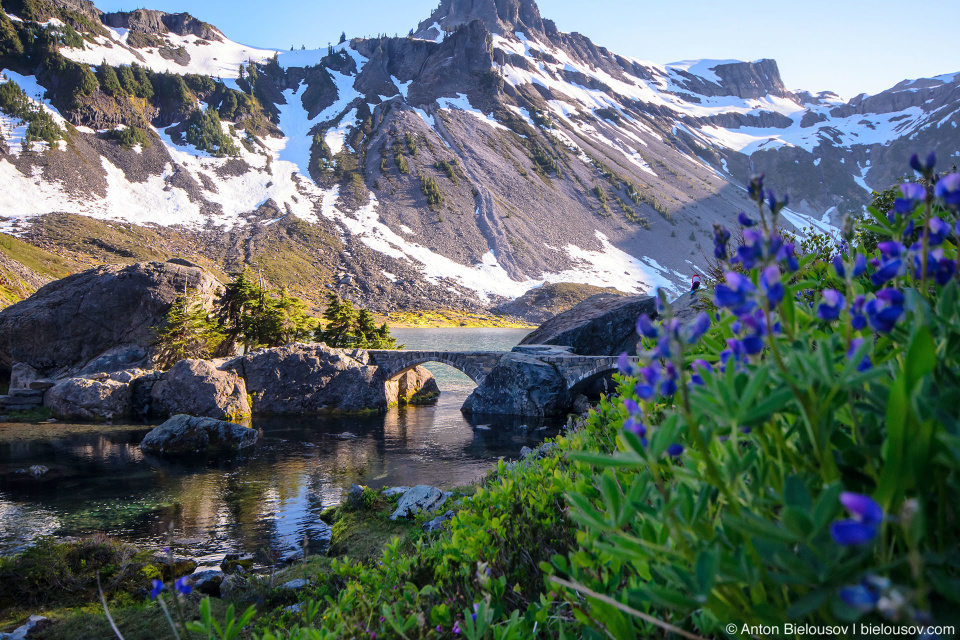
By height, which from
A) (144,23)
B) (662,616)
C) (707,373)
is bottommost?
(662,616)

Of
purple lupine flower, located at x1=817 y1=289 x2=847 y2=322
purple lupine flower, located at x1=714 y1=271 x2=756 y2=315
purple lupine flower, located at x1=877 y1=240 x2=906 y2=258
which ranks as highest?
purple lupine flower, located at x1=877 y1=240 x2=906 y2=258

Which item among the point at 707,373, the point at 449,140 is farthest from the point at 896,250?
the point at 449,140

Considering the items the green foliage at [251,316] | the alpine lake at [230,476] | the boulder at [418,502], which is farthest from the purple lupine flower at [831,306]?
the green foliage at [251,316]

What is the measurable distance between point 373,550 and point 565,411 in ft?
73.9

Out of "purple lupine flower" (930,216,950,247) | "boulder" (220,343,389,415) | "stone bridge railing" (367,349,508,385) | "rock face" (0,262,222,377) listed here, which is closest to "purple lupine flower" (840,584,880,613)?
"purple lupine flower" (930,216,950,247)

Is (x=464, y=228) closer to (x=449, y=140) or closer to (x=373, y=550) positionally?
(x=449, y=140)

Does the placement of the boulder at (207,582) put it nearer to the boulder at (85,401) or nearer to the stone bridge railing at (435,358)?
the boulder at (85,401)

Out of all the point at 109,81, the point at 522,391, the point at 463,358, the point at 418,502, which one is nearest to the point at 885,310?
the point at 418,502

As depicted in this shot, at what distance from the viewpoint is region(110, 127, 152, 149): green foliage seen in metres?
146

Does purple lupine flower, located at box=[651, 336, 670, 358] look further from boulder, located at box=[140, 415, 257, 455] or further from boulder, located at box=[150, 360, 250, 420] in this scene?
boulder, located at box=[150, 360, 250, 420]

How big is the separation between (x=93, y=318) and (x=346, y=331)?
1733 cm

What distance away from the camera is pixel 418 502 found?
1203 cm

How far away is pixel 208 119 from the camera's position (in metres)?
167

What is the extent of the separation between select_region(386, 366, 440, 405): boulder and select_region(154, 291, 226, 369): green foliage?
12753 millimetres
